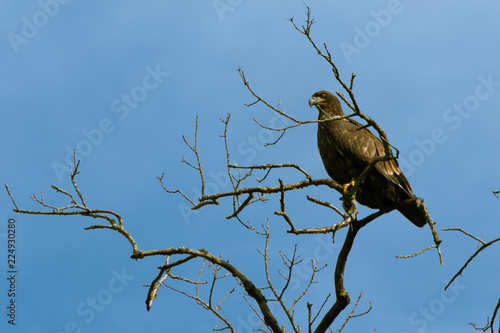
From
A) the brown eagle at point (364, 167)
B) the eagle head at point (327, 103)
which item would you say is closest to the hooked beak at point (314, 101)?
the eagle head at point (327, 103)

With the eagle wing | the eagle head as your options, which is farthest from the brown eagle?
the eagle head

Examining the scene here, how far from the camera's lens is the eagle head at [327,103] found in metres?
6.15

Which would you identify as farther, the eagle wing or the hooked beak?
the hooked beak

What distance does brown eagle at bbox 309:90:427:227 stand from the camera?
508cm

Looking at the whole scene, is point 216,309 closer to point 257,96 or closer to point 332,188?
point 332,188

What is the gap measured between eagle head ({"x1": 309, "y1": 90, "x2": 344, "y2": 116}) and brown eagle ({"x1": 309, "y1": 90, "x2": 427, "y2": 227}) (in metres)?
0.64

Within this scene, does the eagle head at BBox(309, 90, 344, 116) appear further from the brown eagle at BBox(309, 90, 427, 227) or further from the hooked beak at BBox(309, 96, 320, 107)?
the brown eagle at BBox(309, 90, 427, 227)

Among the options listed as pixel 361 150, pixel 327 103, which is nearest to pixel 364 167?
pixel 361 150

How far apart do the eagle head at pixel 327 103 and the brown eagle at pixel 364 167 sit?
0.64 m

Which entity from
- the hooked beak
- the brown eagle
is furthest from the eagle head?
the brown eagle

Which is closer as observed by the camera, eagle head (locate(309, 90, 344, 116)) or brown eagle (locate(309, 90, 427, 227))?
brown eagle (locate(309, 90, 427, 227))

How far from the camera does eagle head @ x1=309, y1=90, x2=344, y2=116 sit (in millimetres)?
6148

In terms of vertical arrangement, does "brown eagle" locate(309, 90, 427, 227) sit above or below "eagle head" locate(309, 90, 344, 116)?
below

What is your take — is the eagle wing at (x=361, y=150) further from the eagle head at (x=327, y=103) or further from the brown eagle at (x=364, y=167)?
the eagle head at (x=327, y=103)
